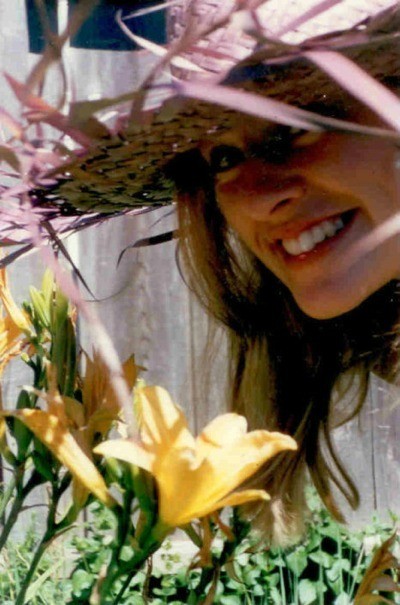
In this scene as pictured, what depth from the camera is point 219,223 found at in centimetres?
106

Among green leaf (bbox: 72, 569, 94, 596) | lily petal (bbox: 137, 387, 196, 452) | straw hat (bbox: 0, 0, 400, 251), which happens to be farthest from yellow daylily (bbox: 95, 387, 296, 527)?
green leaf (bbox: 72, 569, 94, 596)

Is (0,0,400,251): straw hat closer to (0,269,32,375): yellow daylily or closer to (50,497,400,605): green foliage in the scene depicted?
(0,269,32,375): yellow daylily

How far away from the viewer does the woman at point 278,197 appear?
1.29 feet

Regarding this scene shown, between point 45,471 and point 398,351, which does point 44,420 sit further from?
point 398,351

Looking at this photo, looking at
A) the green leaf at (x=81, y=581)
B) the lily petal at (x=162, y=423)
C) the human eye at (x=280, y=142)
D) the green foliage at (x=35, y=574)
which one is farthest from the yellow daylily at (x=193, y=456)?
the green leaf at (x=81, y=581)

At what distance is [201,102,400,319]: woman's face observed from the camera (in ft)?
2.38

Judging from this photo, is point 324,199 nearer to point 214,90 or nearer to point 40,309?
point 40,309

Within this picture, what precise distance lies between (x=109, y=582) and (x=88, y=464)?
0.18 ft

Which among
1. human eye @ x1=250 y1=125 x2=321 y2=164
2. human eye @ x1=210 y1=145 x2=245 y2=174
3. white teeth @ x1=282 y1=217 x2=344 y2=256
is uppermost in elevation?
human eye @ x1=210 y1=145 x2=245 y2=174

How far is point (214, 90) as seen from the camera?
1.10 ft

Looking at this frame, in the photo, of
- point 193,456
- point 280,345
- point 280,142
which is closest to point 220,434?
point 193,456

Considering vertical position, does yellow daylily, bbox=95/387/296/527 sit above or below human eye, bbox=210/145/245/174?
below

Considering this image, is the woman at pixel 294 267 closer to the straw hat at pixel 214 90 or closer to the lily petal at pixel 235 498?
the straw hat at pixel 214 90

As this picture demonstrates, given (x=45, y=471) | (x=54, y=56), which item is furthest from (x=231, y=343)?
(x=54, y=56)
